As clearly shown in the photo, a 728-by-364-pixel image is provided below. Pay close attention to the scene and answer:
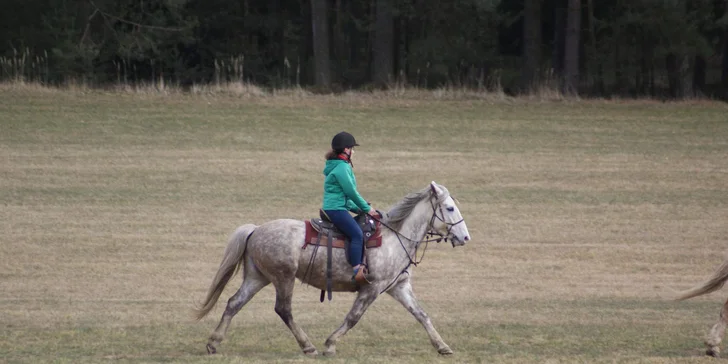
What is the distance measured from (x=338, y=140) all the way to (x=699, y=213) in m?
12.3

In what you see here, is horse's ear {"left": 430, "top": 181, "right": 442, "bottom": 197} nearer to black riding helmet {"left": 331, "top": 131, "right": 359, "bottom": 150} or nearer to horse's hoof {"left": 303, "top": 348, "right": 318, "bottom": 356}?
black riding helmet {"left": 331, "top": 131, "right": 359, "bottom": 150}

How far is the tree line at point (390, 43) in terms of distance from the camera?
36156 mm

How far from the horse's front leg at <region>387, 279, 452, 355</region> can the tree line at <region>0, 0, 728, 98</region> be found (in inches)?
856

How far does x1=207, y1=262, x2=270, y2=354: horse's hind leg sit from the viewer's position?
10.6 meters

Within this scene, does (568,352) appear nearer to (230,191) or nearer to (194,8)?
(230,191)

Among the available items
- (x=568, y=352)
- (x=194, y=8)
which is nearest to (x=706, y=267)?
(x=568, y=352)

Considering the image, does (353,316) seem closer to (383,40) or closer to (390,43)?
(383,40)

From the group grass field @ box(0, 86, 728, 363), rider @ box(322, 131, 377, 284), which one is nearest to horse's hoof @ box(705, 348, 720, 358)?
grass field @ box(0, 86, 728, 363)

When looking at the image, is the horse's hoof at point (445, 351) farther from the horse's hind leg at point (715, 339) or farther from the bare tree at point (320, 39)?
the bare tree at point (320, 39)

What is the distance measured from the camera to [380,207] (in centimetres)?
2047

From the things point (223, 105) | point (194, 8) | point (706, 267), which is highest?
point (194, 8)

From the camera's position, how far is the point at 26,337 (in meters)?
11.6

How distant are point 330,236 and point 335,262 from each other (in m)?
0.26

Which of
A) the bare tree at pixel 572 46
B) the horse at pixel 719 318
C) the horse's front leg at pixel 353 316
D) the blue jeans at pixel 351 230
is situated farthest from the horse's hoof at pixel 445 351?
the bare tree at pixel 572 46
